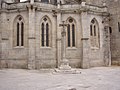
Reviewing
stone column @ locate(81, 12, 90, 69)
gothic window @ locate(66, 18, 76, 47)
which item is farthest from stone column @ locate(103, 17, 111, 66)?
gothic window @ locate(66, 18, 76, 47)

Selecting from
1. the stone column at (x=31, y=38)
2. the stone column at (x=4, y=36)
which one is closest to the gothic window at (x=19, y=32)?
the stone column at (x=4, y=36)

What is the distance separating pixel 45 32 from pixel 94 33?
20.4 feet

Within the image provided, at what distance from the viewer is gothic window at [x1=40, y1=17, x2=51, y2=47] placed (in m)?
18.1

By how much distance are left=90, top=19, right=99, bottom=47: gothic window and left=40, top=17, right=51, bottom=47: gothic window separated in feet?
17.5

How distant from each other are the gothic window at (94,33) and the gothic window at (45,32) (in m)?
5.33

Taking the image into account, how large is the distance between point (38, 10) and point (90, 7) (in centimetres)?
633

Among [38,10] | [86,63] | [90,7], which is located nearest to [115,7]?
[90,7]

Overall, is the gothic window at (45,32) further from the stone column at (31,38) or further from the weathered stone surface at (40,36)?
the stone column at (31,38)

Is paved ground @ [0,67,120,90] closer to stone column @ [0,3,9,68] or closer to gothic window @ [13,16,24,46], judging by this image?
stone column @ [0,3,9,68]

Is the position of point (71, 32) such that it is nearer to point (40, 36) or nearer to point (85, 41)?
point (85, 41)

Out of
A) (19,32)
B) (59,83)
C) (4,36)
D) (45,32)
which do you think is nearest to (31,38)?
(45,32)

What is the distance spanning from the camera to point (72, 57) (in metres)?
18.2

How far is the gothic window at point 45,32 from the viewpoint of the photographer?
18.1 meters

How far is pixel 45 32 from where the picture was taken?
59.7ft
